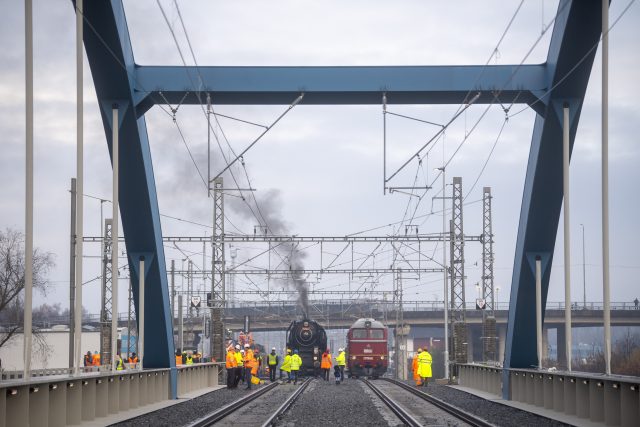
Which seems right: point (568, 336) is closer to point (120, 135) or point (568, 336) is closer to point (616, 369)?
point (120, 135)

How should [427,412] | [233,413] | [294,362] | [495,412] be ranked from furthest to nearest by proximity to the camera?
[294,362] < [427,412] < [233,413] < [495,412]

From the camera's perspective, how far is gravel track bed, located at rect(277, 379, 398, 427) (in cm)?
2218

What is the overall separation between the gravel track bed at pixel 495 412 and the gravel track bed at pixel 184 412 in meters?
6.37

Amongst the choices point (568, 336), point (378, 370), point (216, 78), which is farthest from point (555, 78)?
point (378, 370)

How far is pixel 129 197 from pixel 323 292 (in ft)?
119

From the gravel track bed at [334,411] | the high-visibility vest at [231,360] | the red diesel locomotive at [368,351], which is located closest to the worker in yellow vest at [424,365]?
the gravel track bed at [334,411]

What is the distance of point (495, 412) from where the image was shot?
2491 centimetres

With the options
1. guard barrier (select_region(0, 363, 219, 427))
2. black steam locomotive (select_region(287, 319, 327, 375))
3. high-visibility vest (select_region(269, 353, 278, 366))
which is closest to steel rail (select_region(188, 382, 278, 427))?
guard barrier (select_region(0, 363, 219, 427))

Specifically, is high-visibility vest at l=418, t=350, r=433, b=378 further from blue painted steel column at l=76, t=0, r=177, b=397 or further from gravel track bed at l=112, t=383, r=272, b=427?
blue painted steel column at l=76, t=0, r=177, b=397

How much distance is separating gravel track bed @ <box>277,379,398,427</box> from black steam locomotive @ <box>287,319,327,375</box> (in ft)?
56.4

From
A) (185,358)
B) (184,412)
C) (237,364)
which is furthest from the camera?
(185,358)

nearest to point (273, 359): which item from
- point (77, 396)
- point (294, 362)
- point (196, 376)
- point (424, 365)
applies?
point (294, 362)

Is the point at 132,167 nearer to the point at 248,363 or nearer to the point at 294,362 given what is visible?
the point at 248,363

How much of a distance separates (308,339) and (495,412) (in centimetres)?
2908
